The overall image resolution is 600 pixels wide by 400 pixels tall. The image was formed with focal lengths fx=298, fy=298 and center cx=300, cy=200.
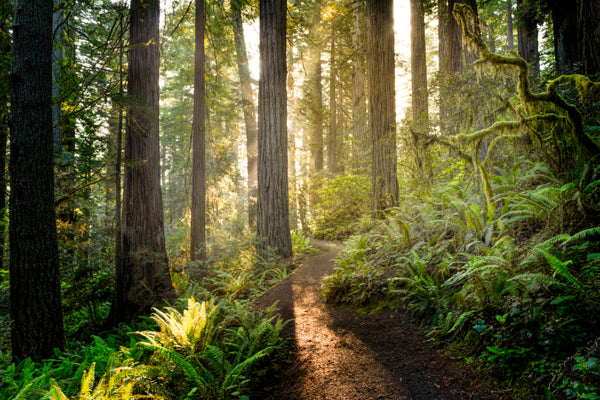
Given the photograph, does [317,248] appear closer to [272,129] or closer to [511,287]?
[272,129]

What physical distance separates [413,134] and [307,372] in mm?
4540

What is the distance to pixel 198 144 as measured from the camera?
9.39 m

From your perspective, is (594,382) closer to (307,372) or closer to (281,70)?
(307,372)

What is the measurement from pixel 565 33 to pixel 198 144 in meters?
9.63

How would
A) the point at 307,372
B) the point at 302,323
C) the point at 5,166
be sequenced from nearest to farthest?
the point at 307,372, the point at 302,323, the point at 5,166

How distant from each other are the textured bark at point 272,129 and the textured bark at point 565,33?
6.30 meters

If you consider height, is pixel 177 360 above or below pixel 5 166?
below

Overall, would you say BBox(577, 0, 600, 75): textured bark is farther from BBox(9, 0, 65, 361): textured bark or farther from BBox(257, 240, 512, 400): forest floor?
BBox(9, 0, 65, 361): textured bark

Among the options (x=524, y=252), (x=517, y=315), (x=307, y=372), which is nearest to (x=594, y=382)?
(x=517, y=315)

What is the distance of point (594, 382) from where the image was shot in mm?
1843

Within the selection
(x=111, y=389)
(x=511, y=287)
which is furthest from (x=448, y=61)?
(x=111, y=389)

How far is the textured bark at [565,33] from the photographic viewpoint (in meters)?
6.32

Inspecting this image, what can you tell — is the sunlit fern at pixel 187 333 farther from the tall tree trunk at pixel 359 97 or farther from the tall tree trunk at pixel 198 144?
the tall tree trunk at pixel 359 97

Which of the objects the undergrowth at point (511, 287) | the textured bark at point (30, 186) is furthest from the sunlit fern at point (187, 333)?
the textured bark at point (30, 186)
